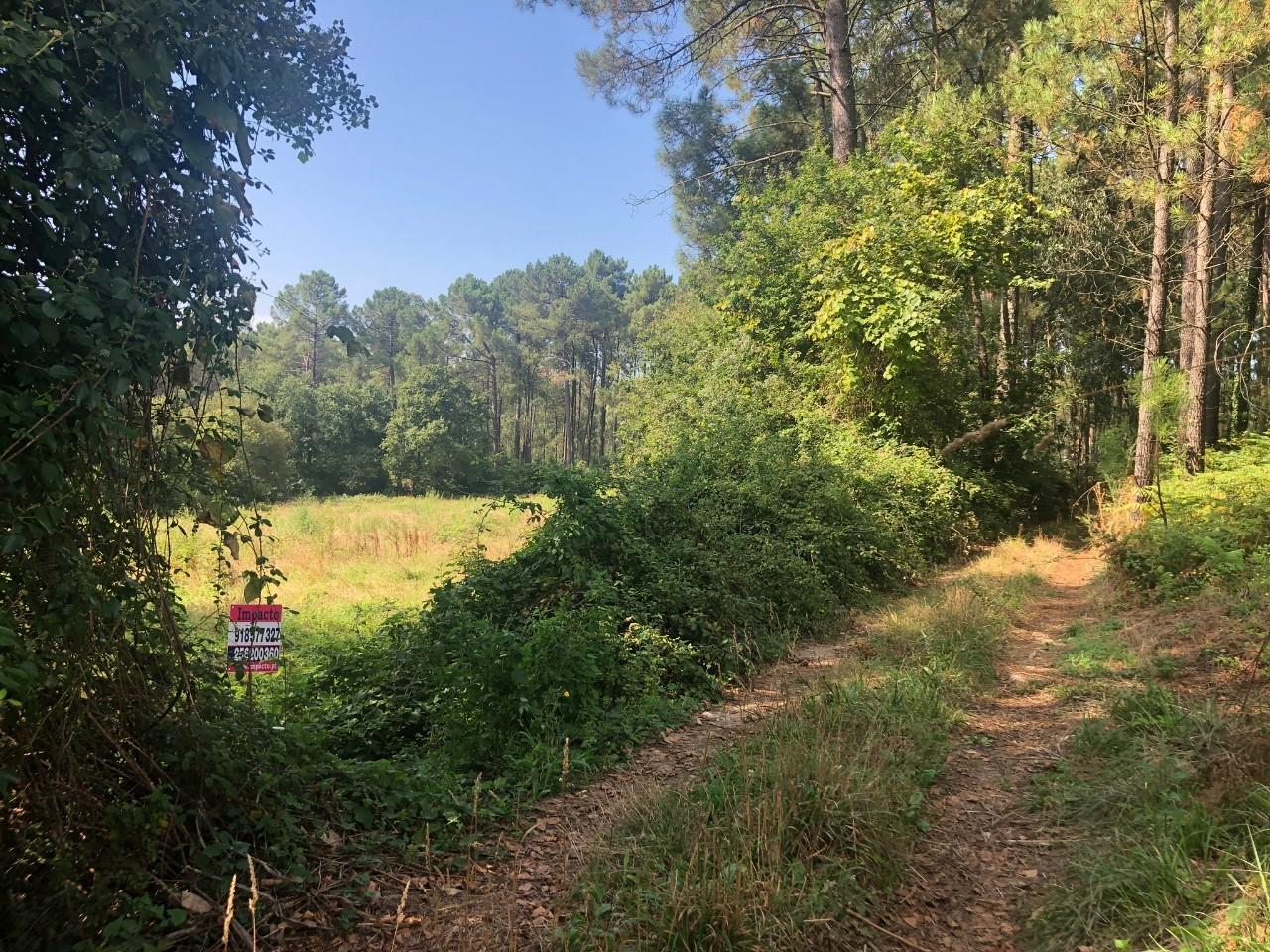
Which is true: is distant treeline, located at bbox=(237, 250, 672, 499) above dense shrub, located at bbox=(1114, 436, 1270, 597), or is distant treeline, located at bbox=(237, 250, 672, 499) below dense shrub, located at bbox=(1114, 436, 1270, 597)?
above

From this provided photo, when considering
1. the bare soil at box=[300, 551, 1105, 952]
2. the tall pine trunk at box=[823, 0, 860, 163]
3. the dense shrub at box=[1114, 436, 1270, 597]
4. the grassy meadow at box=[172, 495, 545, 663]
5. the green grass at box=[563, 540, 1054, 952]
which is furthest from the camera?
the tall pine trunk at box=[823, 0, 860, 163]

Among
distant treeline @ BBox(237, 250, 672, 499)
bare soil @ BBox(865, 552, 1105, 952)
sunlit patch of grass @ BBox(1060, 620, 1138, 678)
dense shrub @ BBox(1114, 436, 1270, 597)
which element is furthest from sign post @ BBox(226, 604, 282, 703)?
distant treeline @ BBox(237, 250, 672, 499)

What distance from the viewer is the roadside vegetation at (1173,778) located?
247 cm

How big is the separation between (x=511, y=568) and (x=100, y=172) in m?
5.09

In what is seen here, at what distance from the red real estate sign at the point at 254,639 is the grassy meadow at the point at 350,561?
0.35 ft

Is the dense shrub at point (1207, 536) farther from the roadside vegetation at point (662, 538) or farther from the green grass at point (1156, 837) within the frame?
the green grass at point (1156, 837)

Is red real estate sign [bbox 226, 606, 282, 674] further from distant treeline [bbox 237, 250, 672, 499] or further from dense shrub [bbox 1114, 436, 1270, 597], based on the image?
distant treeline [bbox 237, 250, 672, 499]

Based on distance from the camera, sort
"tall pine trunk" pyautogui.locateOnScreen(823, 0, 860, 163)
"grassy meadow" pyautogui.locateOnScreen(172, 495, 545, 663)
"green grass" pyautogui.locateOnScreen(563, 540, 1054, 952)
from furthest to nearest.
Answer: "tall pine trunk" pyautogui.locateOnScreen(823, 0, 860, 163), "grassy meadow" pyautogui.locateOnScreen(172, 495, 545, 663), "green grass" pyautogui.locateOnScreen(563, 540, 1054, 952)

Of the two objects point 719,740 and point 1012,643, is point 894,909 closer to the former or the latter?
Result: point 719,740

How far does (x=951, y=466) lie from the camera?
555 inches

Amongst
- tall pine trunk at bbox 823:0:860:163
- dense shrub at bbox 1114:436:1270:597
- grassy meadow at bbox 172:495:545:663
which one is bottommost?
grassy meadow at bbox 172:495:545:663

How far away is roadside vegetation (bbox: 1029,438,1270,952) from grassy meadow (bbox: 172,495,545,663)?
13.3ft

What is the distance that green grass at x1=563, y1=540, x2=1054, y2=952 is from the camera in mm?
2607

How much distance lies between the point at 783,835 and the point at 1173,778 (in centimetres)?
189
